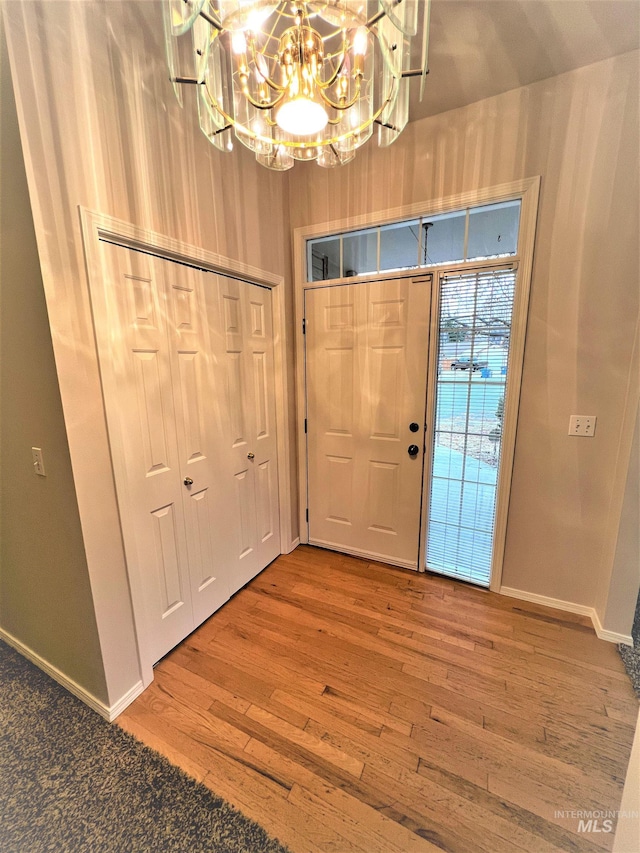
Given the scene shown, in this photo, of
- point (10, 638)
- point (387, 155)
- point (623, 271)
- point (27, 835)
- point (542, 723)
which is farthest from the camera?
point (387, 155)

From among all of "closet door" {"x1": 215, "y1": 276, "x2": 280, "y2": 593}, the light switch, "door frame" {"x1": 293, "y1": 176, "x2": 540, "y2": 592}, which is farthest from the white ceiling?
the light switch

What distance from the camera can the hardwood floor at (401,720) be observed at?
112 centimetres

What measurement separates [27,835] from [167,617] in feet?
2.40

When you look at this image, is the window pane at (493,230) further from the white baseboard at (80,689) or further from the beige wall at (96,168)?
→ the white baseboard at (80,689)

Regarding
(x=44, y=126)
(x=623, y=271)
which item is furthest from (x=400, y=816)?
(x=44, y=126)

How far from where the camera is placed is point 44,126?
1104 millimetres

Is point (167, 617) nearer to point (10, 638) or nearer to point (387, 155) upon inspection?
point (10, 638)

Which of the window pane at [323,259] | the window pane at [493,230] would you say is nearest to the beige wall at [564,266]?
the window pane at [493,230]

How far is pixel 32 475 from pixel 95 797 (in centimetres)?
118

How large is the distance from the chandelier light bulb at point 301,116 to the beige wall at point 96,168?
78 cm

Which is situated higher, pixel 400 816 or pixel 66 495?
pixel 66 495

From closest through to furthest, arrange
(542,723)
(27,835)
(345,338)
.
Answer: (27,835) → (542,723) → (345,338)

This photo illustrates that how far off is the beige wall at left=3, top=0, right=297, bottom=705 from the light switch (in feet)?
0.70

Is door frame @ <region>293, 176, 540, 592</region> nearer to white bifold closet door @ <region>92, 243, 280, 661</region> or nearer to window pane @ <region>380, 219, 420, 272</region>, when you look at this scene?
window pane @ <region>380, 219, 420, 272</region>
